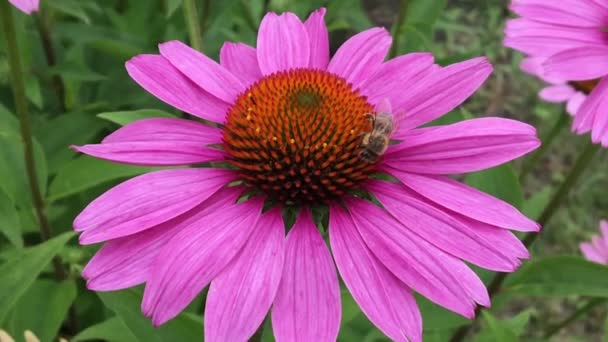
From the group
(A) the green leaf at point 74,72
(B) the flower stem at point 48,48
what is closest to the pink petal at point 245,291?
(A) the green leaf at point 74,72

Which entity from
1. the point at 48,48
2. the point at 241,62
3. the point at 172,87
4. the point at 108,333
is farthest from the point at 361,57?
the point at 48,48

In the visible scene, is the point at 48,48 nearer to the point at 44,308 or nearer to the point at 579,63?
the point at 44,308

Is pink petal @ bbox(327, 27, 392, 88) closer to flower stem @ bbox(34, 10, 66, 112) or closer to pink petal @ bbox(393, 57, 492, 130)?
pink petal @ bbox(393, 57, 492, 130)

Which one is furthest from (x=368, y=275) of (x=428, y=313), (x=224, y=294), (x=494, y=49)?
(x=494, y=49)

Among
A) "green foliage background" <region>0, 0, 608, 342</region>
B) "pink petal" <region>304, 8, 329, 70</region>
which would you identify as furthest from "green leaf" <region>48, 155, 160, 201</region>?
"pink petal" <region>304, 8, 329, 70</region>

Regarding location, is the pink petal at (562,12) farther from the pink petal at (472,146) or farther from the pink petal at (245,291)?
the pink petal at (245,291)
